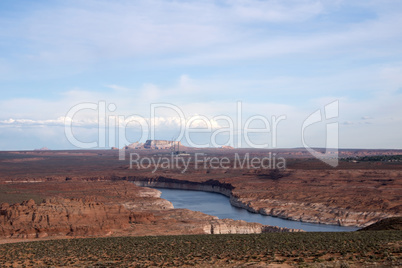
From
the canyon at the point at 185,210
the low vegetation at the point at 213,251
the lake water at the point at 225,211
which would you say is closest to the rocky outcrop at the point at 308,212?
the canyon at the point at 185,210

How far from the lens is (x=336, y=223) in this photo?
2126 inches

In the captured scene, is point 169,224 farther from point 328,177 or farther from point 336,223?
point 328,177

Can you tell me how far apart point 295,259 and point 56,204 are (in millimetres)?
29884

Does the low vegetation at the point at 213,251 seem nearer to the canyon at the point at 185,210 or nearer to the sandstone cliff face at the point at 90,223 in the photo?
the sandstone cliff face at the point at 90,223

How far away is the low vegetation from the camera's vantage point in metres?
20.4

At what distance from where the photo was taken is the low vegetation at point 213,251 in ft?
66.8

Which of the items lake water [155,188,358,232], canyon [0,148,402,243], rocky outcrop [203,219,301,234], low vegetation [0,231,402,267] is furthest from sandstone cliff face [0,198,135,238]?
lake water [155,188,358,232]

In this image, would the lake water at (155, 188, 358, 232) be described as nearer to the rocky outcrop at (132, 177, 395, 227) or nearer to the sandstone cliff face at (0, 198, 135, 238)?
the rocky outcrop at (132, 177, 395, 227)

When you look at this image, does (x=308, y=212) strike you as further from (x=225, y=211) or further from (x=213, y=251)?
(x=213, y=251)

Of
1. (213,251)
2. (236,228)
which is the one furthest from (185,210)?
(213,251)

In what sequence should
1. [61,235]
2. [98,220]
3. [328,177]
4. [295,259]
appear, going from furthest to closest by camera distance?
[328,177] < [98,220] < [61,235] < [295,259]

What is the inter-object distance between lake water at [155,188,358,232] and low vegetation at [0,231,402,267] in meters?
25.1

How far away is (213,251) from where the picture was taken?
77.8ft

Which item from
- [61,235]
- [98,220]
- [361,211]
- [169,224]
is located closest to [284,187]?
[361,211]
